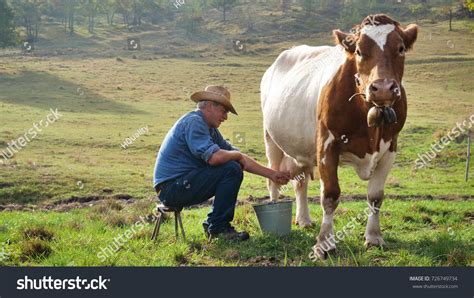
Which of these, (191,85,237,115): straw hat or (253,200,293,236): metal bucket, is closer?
(191,85,237,115): straw hat

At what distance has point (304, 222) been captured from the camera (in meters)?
9.12

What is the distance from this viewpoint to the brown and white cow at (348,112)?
21.0 feet

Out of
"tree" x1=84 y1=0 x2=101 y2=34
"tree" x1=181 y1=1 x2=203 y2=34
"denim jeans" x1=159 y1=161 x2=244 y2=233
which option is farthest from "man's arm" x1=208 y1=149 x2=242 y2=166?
"tree" x1=84 y1=0 x2=101 y2=34

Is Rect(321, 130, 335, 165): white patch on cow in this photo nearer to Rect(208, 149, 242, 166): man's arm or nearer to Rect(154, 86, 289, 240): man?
Rect(154, 86, 289, 240): man

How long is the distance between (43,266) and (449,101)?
2691cm

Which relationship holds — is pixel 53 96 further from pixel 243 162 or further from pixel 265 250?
pixel 265 250

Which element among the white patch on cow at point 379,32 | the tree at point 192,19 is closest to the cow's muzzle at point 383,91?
the white patch on cow at point 379,32

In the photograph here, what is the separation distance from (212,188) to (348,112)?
1.87 m

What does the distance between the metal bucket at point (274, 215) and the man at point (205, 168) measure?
356 millimetres

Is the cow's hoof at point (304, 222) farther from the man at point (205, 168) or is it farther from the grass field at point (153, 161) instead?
the man at point (205, 168)

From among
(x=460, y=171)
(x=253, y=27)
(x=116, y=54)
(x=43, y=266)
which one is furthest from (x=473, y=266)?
(x=253, y=27)

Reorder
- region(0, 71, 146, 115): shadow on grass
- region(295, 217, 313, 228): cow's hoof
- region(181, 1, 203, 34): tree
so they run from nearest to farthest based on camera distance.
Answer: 1. region(295, 217, 313, 228): cow's hoof
2. region(0, 71, 146, 115): shadow on grass
3. region(181, 1, 203, 34): tree

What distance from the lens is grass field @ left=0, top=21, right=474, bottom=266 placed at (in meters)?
7.11
